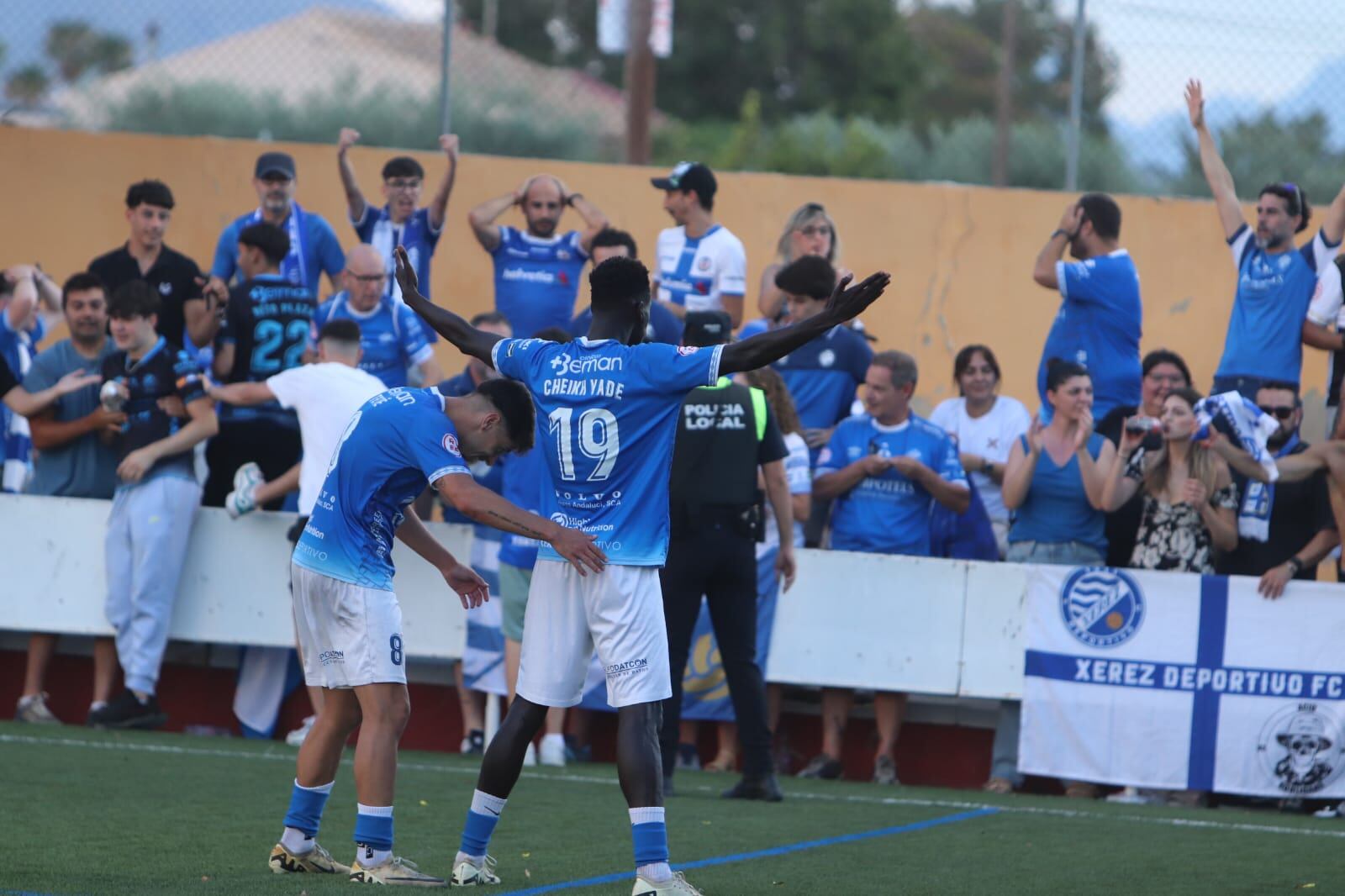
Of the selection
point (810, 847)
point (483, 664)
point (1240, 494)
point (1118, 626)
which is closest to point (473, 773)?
point (483, 664)

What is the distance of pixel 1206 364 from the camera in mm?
14633

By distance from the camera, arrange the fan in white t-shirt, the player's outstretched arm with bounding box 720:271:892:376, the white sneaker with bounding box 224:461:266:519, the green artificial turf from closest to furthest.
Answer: the player's outstretched arm with bounding box 720:271:892:376 → the green artificial turf → the white sneaker with bounding box 224:461:266:519 → the fan in white t-shirt

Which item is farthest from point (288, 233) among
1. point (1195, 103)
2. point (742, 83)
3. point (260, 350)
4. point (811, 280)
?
point (742, 83)

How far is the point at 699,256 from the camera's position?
1229 cm

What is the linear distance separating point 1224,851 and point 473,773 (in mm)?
4054

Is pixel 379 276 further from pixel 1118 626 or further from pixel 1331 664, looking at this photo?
pixel 1331 664

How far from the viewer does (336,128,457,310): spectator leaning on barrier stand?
12820 mm

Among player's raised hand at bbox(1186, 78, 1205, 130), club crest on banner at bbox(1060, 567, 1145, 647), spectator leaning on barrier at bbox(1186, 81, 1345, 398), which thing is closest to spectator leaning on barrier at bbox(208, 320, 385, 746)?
club crest on banner at bbox(1060, 567, 1145, 647)

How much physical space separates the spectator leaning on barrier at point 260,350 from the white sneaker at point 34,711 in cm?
175

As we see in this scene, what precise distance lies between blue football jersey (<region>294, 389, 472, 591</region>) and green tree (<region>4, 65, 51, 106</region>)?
16.3 meters

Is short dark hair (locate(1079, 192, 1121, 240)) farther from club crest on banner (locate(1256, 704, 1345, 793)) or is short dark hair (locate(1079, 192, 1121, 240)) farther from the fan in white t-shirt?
club crest on banner (locate(1256, 704, 1345, 793))

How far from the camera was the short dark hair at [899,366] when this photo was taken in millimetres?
11062

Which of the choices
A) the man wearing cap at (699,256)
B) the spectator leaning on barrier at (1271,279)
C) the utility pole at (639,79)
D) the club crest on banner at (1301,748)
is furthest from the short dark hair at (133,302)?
the utility pole at (639,79)

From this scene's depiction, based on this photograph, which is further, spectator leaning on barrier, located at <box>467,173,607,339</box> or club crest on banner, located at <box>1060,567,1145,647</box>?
spectator leaning on barrier, located at <box>467,173,607,339</box>
